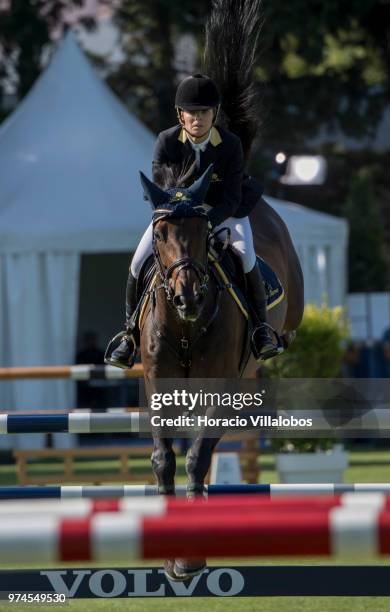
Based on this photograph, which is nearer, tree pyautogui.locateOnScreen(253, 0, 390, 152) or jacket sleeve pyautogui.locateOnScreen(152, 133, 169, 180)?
jacket sleeve pyautogui.locateOnScreen(152, 133, 169, 180)

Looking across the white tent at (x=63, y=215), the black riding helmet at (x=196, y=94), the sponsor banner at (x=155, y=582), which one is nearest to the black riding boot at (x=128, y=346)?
the black riding helmet at (x=196, y=94)

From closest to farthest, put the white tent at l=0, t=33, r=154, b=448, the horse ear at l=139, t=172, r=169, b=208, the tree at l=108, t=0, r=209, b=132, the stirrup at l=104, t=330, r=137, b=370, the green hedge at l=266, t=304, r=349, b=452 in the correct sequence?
the horse ear at l=139, t=172, r=169, b=208 → the stirrup at l=104, t=330, r=137, b=370 → the green hedge at l=266, t=304, r=349, b=452 → the white tent at l=0, t=33, r=154, b=448 → the tree at l=108, t=0, r=209, b=132

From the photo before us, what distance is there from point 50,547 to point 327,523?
0.39 metres

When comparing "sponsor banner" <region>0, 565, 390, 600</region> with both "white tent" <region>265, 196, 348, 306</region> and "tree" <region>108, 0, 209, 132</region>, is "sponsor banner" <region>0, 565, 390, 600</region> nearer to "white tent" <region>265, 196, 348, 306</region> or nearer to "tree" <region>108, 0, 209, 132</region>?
"white tent" <region>265, 196, 348, 306</region>

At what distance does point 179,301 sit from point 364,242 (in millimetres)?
17006

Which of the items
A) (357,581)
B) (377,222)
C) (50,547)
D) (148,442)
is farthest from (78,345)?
(50,547)

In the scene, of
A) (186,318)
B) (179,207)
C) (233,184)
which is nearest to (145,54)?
(233,184)

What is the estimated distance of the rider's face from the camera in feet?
17.2

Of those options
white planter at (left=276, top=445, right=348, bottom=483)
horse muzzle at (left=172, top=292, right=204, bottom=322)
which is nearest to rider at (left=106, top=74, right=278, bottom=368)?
horse muzzle at (left=172, top=292, right=204, bottom=322)

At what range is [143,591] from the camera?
13.6 ft

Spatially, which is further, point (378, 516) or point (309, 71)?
point (309, 71)

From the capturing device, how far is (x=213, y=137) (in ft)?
17.5

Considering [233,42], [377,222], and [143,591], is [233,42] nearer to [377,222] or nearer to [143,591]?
[143,591]

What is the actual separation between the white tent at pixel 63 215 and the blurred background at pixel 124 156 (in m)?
0.02
